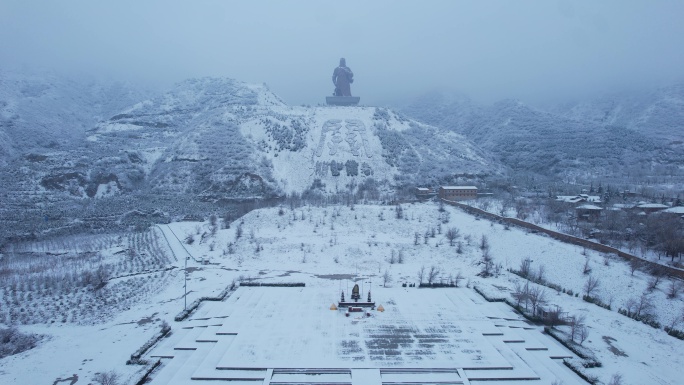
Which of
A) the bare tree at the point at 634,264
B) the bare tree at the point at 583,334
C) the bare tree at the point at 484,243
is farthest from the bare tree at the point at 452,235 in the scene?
the bare tree at the point at 583,334

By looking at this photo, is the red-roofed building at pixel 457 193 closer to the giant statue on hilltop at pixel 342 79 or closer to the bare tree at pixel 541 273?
the bare tree at pixel 541 273

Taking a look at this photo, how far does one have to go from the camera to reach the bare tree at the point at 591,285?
23.4m

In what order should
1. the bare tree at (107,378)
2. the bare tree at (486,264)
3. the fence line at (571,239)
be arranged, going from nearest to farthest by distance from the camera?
Answer: the bare tree at (107,378), the fence line at (571,239), the bare tree at (486,264)

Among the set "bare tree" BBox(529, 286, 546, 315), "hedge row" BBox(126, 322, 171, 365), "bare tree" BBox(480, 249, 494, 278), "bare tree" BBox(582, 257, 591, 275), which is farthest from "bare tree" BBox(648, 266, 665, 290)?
"hedge row" BBox(126, 322, 171, 365)

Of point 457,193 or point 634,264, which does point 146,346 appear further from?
point 457,193

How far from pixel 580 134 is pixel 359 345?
83584 millimetres

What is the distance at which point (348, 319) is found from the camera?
2009cm

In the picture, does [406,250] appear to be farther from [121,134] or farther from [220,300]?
[121,134]

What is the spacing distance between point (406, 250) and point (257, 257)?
1146 centimetres

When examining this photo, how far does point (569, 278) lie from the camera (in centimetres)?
2597

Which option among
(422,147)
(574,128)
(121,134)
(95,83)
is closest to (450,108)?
(574,128)

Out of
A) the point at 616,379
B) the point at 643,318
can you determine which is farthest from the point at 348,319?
the point at 643,318

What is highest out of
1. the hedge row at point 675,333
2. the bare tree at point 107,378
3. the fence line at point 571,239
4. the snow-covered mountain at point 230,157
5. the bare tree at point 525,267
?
the snow-covered mountain at point 230,157

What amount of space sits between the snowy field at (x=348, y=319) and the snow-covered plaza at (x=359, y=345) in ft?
0.25
